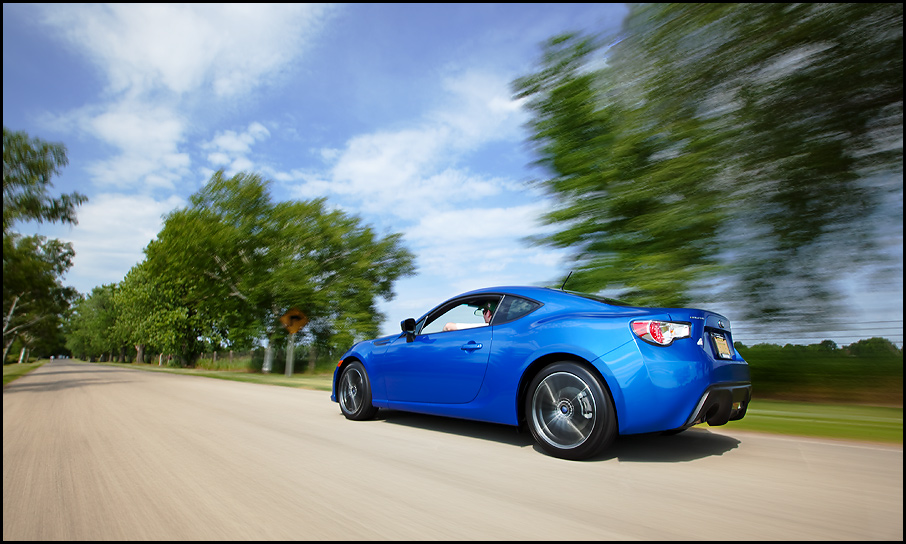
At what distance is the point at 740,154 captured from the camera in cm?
823

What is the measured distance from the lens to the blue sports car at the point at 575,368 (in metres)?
3.62

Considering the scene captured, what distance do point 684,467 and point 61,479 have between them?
4218 millimetres

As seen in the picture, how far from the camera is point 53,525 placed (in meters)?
2.53

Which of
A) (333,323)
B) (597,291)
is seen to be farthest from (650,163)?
(333,323)

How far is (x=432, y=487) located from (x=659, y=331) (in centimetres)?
189

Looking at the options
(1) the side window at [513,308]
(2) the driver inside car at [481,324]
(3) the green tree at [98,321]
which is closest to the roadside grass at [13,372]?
(2) the driver inside car at [481,324]

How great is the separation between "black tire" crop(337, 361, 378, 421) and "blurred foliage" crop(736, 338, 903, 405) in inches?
205

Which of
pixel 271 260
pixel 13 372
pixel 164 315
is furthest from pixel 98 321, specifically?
pixel 271 260

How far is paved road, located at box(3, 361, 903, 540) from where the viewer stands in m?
2.45

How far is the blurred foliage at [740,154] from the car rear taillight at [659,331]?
5.14 m

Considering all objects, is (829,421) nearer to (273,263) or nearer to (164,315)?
(273,263)

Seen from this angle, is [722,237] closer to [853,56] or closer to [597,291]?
[597,291]

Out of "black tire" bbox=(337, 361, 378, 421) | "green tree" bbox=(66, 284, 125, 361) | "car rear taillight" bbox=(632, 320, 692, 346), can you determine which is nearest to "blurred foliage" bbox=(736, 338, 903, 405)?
"car rear taillight" bbox=(632, 320, 692, 346)

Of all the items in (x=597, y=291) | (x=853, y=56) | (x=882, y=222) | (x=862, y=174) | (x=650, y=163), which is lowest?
(x=597, y=291)
